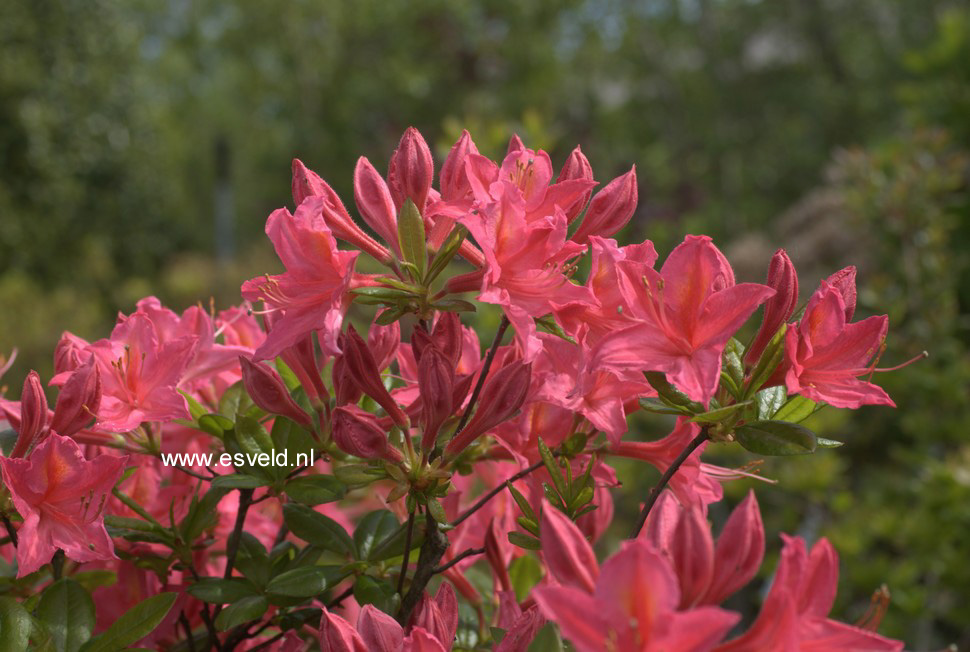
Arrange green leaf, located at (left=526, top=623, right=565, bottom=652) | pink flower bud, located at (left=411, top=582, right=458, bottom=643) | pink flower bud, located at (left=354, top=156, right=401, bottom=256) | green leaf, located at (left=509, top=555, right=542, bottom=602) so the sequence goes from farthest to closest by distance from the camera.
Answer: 1. green leaf, located at (left=509, top=555, right=542, bottom=602)
2. pink flower bud, located at (left=354, top=156, right=401, bottom=256)
3. pink flower bud, located at (left=411, top=582, right=458, bottom=643)
4. green leaf, located at (left=526, top=623, right=565, bottom=652)

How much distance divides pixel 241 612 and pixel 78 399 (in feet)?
0.68

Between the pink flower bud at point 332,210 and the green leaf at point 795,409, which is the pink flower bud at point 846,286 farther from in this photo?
the pink flower bud at point 332,210

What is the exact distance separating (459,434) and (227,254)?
45.4 feet

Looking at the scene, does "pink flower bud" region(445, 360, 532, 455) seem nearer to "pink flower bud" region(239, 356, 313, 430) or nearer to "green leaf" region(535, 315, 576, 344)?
"green leaf" region(535, 315, 576, 344)

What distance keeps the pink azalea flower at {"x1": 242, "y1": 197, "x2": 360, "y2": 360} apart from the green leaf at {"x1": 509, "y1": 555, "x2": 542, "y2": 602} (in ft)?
1.25

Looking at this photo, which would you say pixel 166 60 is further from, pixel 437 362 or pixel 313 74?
pixel 437 362

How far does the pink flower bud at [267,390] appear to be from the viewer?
703 millimetres

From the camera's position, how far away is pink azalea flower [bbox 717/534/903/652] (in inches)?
17.2

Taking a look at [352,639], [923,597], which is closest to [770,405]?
[352,639]

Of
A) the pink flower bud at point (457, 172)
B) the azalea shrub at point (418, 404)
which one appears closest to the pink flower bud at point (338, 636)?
the azalea shrub at point (418, 404)

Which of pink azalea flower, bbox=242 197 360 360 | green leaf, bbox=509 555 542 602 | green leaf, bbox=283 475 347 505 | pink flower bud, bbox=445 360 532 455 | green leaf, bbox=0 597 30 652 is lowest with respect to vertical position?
green leaf, bbox=509 555 542 602

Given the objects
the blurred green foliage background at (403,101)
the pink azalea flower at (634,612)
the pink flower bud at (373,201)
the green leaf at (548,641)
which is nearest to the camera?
the pink azalea flower at (634,612)

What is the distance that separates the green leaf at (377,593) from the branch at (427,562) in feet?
0.04

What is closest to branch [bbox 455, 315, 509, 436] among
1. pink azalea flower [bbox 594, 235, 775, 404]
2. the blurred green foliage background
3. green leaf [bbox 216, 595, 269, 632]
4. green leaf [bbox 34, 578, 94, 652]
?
pink azalea flower [bbox 594, 235, 775, 404]
